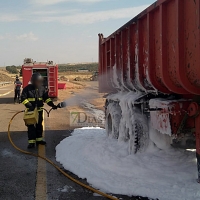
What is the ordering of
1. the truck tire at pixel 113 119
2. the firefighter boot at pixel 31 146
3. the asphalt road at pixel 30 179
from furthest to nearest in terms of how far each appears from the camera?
the firefighter boot at pixel 31 146 → the truck tire at pixel 113 119 → the asphalt road at pixel 30 179

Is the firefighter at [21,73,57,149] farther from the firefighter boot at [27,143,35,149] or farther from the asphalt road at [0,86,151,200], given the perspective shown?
the asphalt road at [0,86,151,200]

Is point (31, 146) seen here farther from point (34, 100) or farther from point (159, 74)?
point (159, 74)

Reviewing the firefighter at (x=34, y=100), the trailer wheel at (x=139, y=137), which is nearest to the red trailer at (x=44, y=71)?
the firefighter at (x=34, y=100)

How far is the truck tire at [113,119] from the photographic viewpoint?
256 inches

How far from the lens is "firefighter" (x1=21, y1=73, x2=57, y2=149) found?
683cm

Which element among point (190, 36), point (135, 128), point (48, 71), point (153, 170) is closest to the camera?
point (190, 36)

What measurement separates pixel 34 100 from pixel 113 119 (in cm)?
182

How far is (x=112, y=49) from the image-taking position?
6773 millimetres

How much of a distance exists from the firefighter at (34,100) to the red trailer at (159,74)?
169cm

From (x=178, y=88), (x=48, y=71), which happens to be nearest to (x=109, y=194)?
(x=178, y=88)

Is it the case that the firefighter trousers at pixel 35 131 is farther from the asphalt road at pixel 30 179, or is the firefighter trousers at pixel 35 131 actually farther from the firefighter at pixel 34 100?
the asphalt road at pixel 30 179

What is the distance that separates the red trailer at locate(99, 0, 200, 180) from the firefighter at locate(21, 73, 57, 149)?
1691 mm

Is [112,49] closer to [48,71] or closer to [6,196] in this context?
[6,196]

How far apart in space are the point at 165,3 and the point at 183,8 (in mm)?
456
